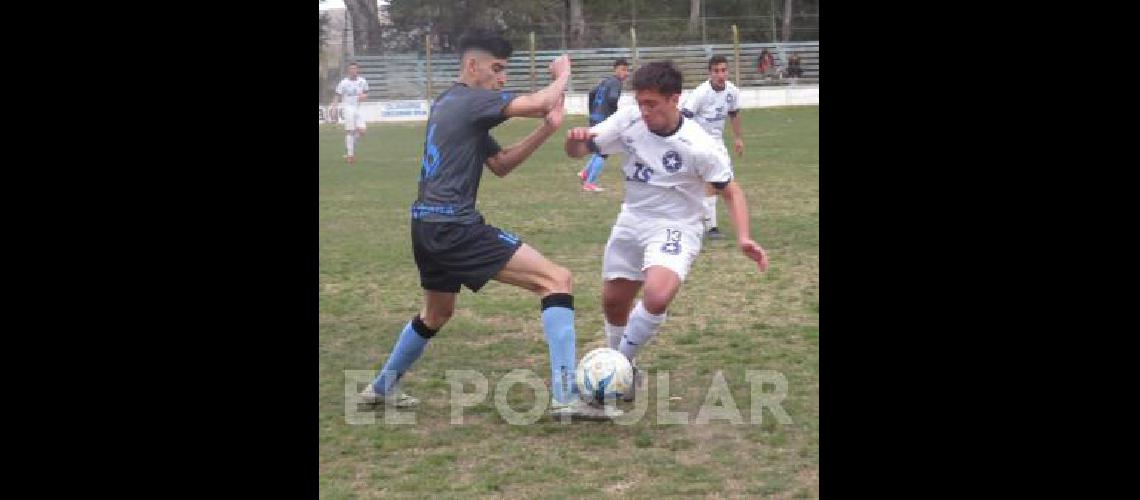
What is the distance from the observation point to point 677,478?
5523 millimetres

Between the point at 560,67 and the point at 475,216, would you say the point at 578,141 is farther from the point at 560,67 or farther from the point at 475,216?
the point at 475,216

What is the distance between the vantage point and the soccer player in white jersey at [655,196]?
660cm

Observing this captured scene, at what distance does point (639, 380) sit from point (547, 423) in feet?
2.96

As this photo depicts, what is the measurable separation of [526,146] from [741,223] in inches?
49.0

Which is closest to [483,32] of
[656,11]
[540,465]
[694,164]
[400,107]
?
[694,164]

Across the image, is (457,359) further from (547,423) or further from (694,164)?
(694,164)

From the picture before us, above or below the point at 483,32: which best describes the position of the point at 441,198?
below

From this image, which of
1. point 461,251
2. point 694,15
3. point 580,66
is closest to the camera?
point 461,251

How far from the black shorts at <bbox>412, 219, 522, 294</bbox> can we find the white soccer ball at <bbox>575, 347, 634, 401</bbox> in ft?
2.28

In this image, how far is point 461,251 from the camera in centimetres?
638

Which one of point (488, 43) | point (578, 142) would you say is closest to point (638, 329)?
point (578, 142)
